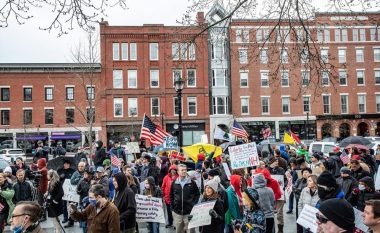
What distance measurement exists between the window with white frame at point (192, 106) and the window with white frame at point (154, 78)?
403 cm

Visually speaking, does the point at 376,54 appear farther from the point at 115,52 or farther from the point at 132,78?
the point at 115,52

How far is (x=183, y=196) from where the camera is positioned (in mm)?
9180

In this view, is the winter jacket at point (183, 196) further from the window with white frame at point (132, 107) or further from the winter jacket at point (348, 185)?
the window with white frame at point (132, 107)

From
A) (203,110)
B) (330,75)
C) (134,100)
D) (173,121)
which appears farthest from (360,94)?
(330,75)

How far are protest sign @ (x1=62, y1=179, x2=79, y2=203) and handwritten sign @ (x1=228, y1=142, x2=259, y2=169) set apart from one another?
405 centimetres

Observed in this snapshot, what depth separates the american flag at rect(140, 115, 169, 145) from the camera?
17125 mm

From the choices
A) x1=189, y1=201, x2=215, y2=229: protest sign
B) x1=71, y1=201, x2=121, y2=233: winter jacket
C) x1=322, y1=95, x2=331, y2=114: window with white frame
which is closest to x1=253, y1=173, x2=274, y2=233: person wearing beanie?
x1=189, y1=201, x2=215, y2=229: protest sign

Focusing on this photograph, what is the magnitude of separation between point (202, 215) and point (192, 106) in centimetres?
4180

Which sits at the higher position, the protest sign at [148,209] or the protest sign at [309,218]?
the protest sign at [309,218]

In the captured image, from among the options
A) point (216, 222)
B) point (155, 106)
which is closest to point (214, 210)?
point (216, 222)

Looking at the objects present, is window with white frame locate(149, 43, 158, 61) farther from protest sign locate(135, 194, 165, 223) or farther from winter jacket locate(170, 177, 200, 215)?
protest sign locate(135, 194, 165, 223)

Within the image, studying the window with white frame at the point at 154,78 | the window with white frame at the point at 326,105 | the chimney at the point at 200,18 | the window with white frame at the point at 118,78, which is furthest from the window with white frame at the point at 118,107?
the chimney at the point at 200,18

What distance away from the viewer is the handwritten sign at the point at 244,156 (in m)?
10.9

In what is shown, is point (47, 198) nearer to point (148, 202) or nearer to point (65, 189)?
point (65, 189)
